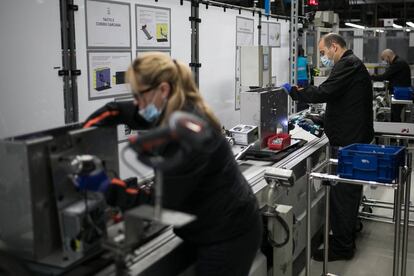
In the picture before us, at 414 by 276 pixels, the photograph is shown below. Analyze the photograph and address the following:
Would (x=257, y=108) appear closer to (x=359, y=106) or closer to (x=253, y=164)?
(x=253, y=164)

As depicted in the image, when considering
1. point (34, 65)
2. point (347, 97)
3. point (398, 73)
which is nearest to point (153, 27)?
point (34, 65)

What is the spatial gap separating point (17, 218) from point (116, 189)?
0.34m

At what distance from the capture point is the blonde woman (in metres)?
1.53

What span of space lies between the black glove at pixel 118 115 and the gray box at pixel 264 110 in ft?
4.48

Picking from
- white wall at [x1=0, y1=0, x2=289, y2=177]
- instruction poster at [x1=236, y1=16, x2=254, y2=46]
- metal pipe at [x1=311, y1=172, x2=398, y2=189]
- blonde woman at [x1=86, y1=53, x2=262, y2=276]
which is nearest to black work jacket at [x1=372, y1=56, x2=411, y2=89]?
instruction poster at [x1=236, y1=16, x2=254, y2=46]

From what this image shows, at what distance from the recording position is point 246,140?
3156mm

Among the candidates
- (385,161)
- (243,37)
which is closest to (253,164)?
(385,161)

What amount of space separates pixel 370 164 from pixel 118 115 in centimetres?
145

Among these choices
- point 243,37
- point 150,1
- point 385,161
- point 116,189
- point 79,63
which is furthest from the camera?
point 243,37

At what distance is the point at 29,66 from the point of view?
121 inches

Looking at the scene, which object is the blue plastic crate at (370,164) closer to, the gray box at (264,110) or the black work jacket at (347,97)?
the gray box at (264,110)

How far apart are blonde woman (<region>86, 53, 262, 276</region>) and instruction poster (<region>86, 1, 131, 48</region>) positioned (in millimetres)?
1976

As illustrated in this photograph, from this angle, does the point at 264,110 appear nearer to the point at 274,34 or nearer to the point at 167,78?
the point at 167,78

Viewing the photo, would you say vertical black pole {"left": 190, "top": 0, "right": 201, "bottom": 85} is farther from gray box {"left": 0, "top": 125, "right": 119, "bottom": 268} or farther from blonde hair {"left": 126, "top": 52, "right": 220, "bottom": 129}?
gray box {"left": 0, "top": 125, "right": 119, "bottom": 268}
